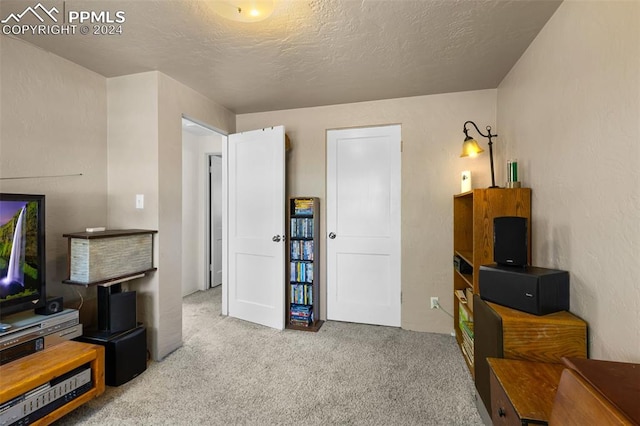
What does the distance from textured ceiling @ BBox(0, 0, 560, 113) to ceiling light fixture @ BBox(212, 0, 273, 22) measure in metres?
0.14

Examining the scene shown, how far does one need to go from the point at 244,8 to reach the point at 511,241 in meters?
1.83

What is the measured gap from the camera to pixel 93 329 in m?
2.10

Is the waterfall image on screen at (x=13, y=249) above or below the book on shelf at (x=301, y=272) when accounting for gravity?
above

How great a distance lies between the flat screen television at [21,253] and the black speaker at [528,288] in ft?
8.46

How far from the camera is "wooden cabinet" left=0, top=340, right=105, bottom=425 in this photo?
4.45ft

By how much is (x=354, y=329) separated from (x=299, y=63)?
2432mm

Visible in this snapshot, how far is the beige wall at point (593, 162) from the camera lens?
1.10 metres

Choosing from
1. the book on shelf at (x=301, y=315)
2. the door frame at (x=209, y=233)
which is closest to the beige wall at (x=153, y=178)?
the book on shelf at (x=301, y=315)

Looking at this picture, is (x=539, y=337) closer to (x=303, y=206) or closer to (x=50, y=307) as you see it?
(x=303, y=206)

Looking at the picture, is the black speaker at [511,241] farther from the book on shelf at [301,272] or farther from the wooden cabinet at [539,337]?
the book on shelf at [301,272]

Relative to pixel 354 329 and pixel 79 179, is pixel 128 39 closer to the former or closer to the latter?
pixel 79 179

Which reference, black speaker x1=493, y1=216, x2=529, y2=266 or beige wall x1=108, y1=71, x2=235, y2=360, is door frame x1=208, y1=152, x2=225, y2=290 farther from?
black speaker x1=493, y1=216, x2=529, y2=266

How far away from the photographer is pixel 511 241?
159cm

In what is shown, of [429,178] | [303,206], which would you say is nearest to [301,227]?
[303,206]
